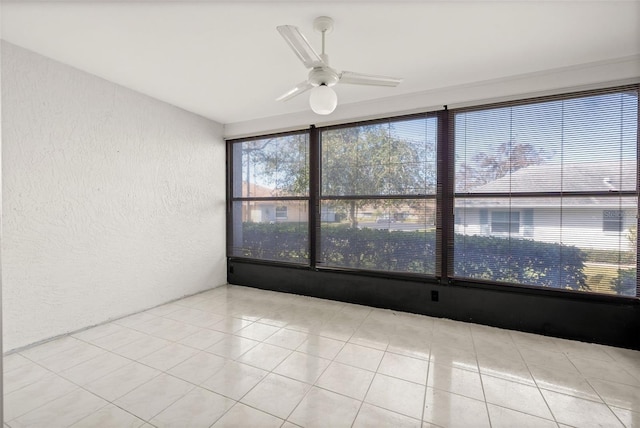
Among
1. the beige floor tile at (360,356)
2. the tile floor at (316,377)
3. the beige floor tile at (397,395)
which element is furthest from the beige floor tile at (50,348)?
the beige floor tile at (397,395)

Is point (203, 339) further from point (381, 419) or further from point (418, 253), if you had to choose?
point (418, 253)

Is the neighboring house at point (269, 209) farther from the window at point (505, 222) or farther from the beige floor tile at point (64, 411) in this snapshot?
the beige floor tile at point (64, 411)

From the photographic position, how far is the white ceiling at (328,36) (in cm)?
229

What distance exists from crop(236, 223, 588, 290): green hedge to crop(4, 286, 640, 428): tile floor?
622mm

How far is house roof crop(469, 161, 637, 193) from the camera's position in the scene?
2.92 metres

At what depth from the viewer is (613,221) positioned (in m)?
2.96

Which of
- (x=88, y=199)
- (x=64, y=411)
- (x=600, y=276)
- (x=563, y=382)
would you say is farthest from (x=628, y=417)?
(x=88, y=199)

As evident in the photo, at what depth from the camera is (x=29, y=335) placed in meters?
2.85

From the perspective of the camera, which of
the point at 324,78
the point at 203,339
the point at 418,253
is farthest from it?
the point at 418,253

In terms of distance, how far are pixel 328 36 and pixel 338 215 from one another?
221 centimetres

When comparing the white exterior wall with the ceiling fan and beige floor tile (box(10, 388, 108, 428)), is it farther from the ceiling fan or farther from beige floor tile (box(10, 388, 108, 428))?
beige floor tile (box(10, 388, 108, 428))

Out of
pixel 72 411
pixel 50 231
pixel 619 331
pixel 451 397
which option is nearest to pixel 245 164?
pixel 50 231

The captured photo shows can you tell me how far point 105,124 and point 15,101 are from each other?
2.39 feet

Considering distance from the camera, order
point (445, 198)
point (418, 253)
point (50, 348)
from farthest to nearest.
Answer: point (418, 253) < point (445, 198) < point (50, 348)
